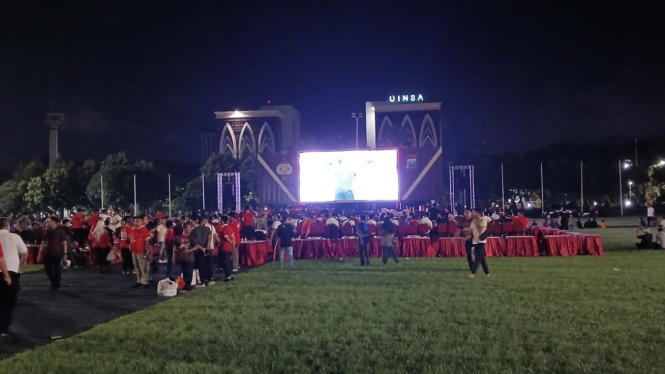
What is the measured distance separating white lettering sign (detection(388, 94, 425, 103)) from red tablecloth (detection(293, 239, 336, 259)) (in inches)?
5056

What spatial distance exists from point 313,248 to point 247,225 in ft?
11.0

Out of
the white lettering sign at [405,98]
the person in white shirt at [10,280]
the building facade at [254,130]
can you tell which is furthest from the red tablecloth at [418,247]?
the building facade at [254,130]

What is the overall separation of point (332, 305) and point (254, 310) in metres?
1.41

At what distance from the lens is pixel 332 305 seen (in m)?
11.3

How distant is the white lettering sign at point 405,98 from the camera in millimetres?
148625

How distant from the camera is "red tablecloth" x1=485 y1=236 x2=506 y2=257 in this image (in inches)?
854

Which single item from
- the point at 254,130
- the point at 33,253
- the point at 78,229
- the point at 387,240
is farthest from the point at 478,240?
the point at 254,130

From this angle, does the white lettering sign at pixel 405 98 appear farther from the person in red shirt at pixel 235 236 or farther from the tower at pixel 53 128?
the person in red shirt at pixel 235 236

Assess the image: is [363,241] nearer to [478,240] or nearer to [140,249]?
[478,240]

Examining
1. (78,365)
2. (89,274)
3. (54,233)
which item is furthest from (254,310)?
(89,274)

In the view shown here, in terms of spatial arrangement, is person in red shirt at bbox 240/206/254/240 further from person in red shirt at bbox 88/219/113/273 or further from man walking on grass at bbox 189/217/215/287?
man walking on grass at bbox 189/217/215/287

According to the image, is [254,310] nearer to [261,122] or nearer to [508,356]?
[508,356]

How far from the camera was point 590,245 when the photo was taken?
69.7 feet

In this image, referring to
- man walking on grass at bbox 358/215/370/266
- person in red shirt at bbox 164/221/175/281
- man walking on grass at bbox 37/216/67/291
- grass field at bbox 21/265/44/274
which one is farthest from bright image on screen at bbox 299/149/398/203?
man walking on grass at bbox 37/216/67/291
